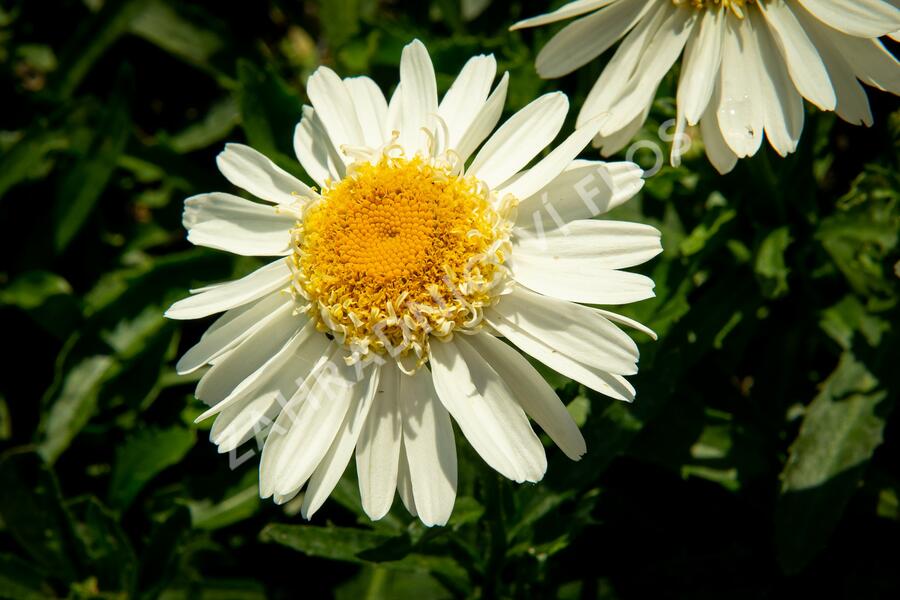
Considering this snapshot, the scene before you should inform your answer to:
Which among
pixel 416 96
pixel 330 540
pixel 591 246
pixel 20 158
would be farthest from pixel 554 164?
pixel 20 158

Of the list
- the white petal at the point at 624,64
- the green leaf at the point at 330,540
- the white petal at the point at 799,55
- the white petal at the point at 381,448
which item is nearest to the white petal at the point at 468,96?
the white petal at the point at 624,64

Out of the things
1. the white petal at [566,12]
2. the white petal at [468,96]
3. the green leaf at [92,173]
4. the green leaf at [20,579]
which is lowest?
the green leaf at [20,579]

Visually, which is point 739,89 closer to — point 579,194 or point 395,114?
point 579,194

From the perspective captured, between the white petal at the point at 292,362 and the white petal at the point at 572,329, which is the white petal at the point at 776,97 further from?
the white petal at the point at 292,362

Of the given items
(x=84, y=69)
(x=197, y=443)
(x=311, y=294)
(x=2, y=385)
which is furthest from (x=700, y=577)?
(x=84, y=69)

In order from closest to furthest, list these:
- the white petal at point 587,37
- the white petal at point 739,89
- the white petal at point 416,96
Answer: the white petal at point 739,89 < the white petal at point 416,96 < the white petal at point 587,37

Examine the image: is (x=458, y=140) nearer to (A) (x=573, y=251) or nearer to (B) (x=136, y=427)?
(A) (x=573, y=251)

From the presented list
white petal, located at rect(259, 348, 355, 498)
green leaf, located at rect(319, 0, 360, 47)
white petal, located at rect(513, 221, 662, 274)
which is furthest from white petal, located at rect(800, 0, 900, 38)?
green leaf, located at rect(319, 0, 360, 47)
